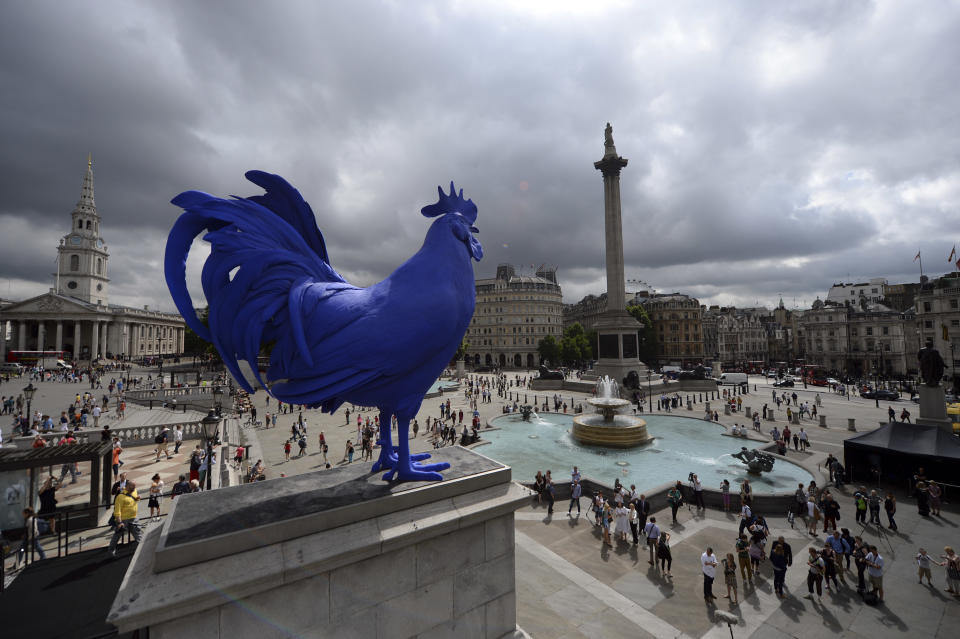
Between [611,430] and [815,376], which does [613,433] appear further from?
[815,376]

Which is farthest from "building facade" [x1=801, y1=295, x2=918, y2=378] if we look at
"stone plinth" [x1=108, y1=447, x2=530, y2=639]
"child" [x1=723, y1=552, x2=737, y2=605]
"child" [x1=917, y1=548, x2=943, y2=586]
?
"stone plinth" [x1=108, y1=447, x2=530, y2=639]

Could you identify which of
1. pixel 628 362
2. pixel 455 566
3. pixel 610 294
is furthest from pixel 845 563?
pixel 610 294

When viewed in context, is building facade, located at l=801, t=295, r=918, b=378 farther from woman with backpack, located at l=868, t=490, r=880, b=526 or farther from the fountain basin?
woman with backpack, located at l=868, t=490, r=880, b=526

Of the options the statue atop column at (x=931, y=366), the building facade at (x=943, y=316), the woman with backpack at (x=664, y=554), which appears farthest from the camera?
the building facade at (x=943, y=316)

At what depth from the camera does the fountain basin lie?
20.0 m

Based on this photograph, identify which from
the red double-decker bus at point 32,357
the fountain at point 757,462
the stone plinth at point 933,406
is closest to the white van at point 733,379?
the stone plinth at point 933,406

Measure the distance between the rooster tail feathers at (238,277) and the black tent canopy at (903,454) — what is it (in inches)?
759

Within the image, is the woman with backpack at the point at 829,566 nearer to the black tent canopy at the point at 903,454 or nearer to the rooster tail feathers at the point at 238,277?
the black tent canopy at the point at 903,454

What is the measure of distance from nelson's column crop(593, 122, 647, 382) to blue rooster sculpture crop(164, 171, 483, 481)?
39.5 metres

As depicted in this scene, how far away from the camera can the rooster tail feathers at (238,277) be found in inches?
162

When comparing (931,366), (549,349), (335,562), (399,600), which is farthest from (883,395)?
(335,562)

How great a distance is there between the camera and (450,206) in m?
5.57

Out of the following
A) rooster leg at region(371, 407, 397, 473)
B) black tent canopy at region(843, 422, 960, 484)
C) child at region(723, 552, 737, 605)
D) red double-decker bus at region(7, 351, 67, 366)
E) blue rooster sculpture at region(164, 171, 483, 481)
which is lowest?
child at region(723, 552, 737, 605)

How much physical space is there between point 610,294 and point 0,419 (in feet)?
163
